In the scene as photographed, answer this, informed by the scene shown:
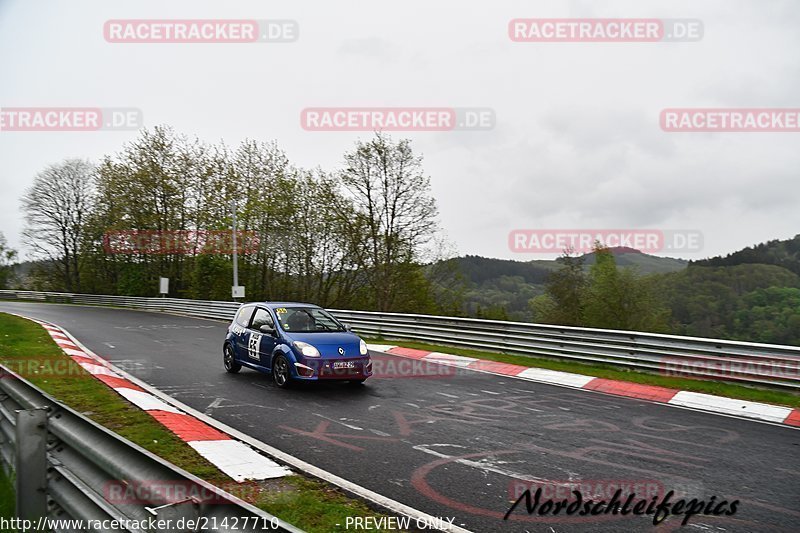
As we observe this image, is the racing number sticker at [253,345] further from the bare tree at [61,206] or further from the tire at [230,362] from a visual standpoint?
the bare tree at [61,206]

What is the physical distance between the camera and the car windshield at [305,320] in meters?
10.8

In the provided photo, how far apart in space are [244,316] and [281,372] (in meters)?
2.31

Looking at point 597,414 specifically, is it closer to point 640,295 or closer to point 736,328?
point 736,328

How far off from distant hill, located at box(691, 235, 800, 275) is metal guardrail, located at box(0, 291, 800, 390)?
20.8m

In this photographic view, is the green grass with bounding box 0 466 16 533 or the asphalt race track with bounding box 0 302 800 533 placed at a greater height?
the green grass with bounding box 0 466 16 533

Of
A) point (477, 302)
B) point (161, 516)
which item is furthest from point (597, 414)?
point (477, 302)

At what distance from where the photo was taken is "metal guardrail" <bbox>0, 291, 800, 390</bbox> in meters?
10.4

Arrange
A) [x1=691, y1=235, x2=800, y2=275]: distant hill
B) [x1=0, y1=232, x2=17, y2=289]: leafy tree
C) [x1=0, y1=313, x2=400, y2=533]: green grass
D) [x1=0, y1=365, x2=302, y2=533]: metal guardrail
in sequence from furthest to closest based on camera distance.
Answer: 1. [x1=0, y1=232, x2=17, y2=289]: leafy tree
2. [x1=691, y1=235, x2=800, y2=275]: distant hill
3. [x1=0, y1=313, x2=400, y2=533]: green grass
4. [x1=0, y1=365, x2=302, y2=533]: metal guardrail

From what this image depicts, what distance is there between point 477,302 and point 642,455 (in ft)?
104

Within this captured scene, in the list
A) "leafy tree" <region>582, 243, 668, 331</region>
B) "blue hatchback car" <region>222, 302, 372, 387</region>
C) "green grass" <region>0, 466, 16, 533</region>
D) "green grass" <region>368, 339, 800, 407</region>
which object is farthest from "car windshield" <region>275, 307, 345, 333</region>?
"leafy tree" <region>582, 243, 668, 331</region>

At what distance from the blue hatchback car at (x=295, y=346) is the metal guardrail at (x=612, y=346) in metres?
5.82

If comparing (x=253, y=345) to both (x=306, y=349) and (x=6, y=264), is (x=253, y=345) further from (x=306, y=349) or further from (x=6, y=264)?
(x=6, y=264)
